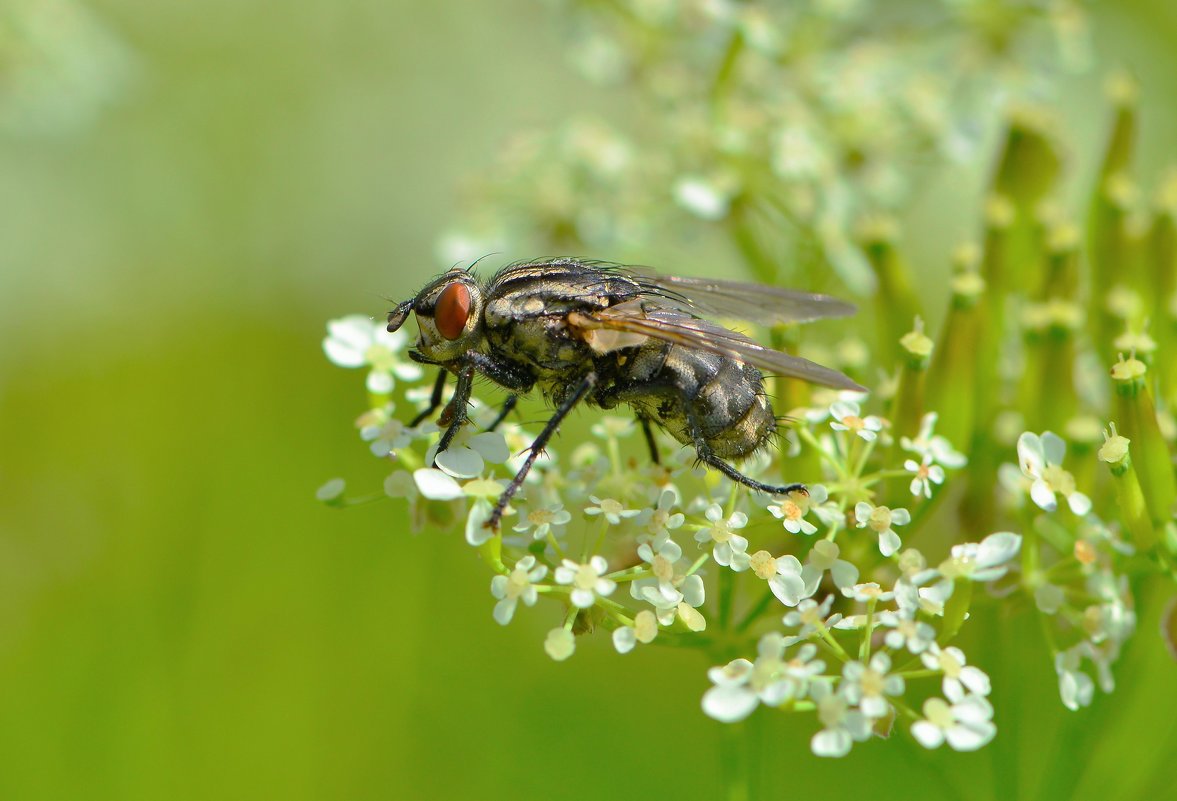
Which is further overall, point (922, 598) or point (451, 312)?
point (451, 312)

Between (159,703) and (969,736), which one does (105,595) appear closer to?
(159,703)

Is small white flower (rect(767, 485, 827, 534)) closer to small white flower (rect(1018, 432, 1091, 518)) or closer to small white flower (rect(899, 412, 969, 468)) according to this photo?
small white flower (rect(899, 412, 969, 468))

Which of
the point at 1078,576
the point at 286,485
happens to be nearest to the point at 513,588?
the point at 1078,576

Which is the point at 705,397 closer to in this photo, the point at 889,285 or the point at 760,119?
the point at 889,285

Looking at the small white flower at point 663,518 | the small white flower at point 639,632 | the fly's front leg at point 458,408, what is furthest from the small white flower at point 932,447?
the fly's front leg at point 458,408

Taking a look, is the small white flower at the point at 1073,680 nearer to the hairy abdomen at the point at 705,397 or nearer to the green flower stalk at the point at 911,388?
the green flower stalk at the point at 911,388

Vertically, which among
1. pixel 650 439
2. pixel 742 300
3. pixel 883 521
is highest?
pixel 883 521
